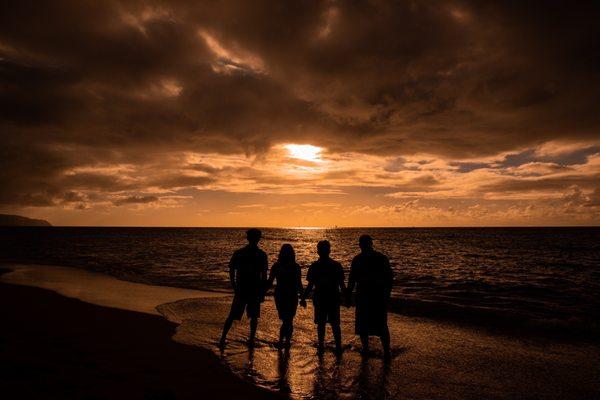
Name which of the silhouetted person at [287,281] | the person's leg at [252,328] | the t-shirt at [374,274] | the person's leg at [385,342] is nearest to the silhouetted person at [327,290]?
the silhouetted person at [287,281]

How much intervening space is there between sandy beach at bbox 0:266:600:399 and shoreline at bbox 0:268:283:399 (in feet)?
0.06

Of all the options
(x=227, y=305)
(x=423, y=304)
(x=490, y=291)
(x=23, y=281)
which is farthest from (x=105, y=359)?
(x=490, y=291)

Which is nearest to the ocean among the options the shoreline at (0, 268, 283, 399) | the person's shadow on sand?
the person's shadow on sand

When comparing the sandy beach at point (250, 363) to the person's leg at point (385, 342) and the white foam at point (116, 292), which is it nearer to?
the person's leg at point (385, 342)

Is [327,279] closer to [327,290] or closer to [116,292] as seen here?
[327,290]

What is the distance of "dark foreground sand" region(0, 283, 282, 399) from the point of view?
528cm

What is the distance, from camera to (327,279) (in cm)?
750

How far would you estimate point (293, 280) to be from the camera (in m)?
7.61

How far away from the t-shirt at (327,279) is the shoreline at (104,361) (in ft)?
7.48

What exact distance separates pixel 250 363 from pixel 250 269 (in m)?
1.84

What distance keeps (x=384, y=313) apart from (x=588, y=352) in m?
5.57

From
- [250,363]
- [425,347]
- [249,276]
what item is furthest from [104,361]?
[425,347]

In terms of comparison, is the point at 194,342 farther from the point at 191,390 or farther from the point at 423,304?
the point at 423,304

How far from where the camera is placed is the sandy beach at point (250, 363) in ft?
18.7
